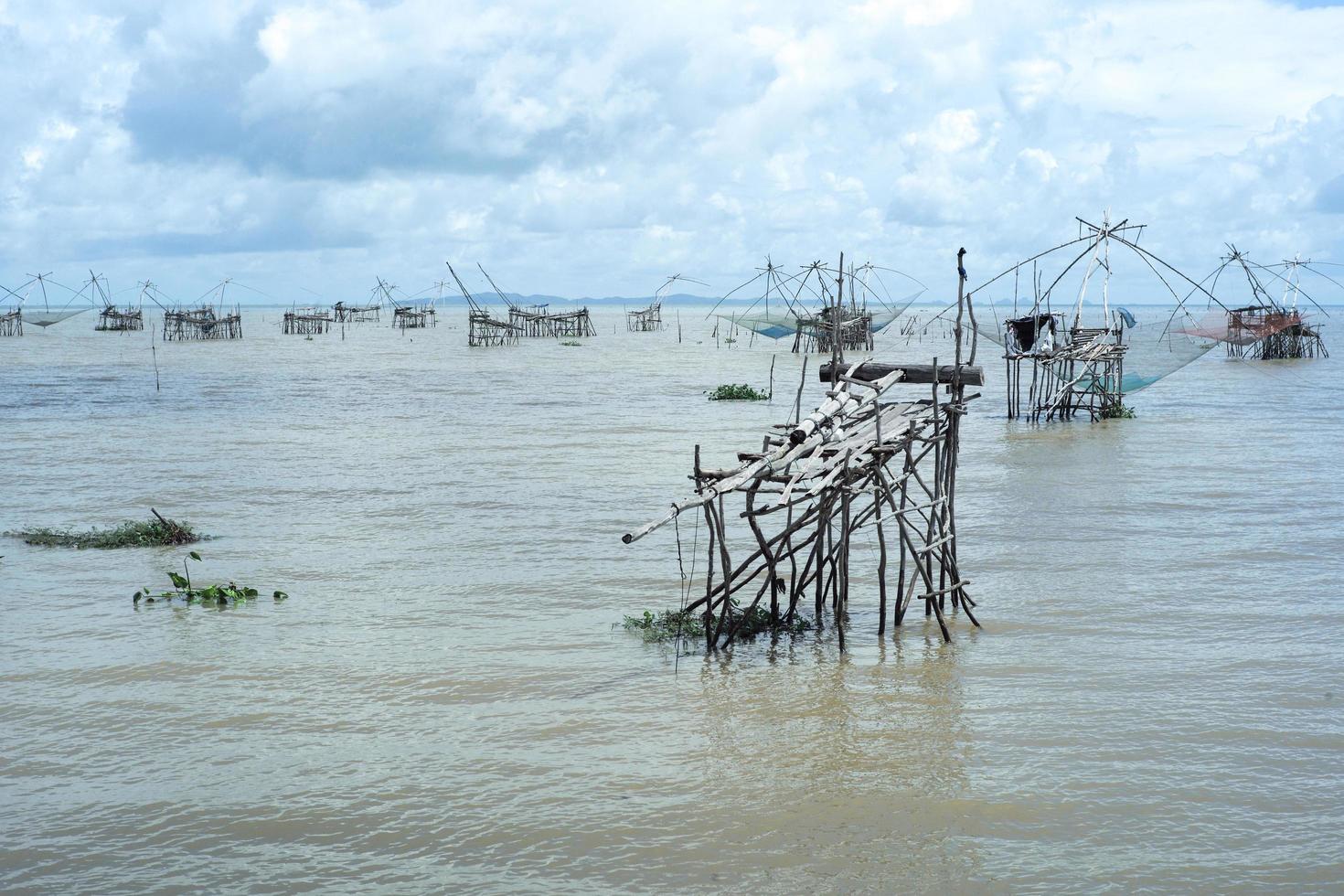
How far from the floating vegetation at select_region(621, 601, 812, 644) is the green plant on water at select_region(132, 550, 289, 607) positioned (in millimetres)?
2355

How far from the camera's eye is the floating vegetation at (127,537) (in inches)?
337

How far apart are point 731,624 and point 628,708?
0.96m

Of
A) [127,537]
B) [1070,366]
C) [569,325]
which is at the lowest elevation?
[127,537]

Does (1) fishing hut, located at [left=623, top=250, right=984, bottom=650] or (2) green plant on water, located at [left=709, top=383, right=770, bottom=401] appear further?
(2) green plant on water, located at [left=709, top=383, right=770, bottom=401]

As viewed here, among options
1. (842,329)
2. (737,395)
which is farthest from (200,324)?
(737,395)

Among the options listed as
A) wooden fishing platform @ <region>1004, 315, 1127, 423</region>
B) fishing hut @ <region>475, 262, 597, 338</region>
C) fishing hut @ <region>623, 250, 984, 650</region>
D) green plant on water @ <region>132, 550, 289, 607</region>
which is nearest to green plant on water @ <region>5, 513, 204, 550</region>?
green plant on water @ <region>132, 550, 289, 607</region>

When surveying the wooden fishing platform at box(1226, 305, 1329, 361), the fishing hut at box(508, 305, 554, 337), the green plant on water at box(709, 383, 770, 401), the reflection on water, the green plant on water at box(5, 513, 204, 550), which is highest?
the fishing hut at box(508, 305, 554, 337)

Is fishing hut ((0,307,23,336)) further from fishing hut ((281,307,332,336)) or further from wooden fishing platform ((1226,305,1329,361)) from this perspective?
wooden fishing platform ((1226,305,1329,361))

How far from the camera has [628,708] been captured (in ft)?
17.3

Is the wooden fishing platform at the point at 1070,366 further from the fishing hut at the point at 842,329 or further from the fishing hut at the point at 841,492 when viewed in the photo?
the fishing hut at the point at 842,329

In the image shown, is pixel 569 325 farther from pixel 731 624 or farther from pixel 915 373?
pixel 731 624

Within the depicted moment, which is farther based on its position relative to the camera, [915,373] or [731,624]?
[915,373]

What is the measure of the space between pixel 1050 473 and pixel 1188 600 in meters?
4.88

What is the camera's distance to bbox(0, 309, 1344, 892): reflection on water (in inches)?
158
